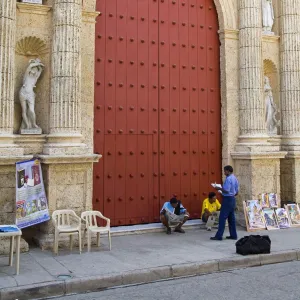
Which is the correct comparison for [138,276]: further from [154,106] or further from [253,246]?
[154,106]

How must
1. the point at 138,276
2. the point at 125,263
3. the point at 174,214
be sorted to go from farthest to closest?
the point at 174,214, the point at 125,263, the point at 138,276

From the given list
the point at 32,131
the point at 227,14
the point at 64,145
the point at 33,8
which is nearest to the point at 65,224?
the point at 64,145

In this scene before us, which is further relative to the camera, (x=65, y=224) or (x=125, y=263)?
(x=65, y=224)

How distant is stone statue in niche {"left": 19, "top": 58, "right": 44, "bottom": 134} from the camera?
26.5ft

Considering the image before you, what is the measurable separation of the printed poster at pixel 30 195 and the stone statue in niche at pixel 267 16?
6827mm

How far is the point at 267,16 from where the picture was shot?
10969 millimetres

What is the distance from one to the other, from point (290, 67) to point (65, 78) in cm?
588

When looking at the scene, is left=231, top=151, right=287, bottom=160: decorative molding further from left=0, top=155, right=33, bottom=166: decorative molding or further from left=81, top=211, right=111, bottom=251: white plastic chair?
left=0, top=155, right=33, bottom=166: decorative molding

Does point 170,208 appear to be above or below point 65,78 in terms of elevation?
below

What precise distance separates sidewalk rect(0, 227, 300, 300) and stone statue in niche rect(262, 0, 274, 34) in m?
5.34

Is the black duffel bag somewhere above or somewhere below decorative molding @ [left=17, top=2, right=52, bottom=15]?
below

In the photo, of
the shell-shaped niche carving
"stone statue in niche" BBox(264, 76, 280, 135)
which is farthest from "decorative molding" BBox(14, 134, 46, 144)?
"stone statue in niche" BBox(264, 76, 280, 135)

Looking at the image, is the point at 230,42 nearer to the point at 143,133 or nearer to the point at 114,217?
the point at 143,133

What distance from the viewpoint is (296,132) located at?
10.8m
